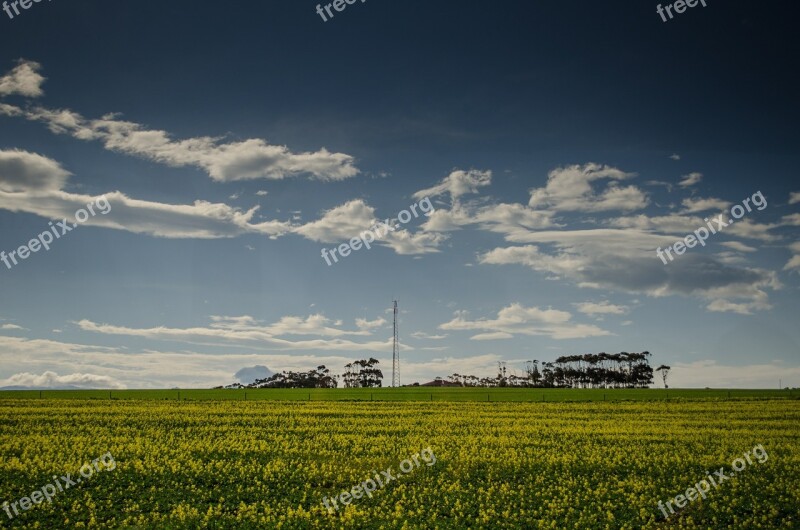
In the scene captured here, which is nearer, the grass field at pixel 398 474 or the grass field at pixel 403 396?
the grass field at pixel 398 474

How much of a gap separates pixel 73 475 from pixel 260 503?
9.45m

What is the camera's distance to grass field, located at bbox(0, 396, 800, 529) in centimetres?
1989

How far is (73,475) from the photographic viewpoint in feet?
80.6

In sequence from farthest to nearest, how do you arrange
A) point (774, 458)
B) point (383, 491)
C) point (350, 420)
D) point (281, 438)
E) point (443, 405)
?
1. point (443, 405)
2. point (350, 420)
3. point (281, 438)
4. point (774, 458)
5. point (383, 491)

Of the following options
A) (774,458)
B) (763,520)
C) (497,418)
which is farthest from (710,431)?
(763,520)

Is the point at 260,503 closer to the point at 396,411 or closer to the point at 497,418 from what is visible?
the point at 497,418

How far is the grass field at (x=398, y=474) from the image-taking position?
1989 cm

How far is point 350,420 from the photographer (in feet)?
164

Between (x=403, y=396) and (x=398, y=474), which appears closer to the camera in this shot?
(x=398, y=474)

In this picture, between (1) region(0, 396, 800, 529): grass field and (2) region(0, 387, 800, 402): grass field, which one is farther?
(2) region(0, 387, 800, 402): grass field

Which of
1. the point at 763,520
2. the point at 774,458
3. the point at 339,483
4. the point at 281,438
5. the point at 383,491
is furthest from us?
the point at 281,438

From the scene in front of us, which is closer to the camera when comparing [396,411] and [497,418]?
[497,418]

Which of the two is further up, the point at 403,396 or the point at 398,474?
the point at 403,396

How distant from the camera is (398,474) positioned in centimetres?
2595
